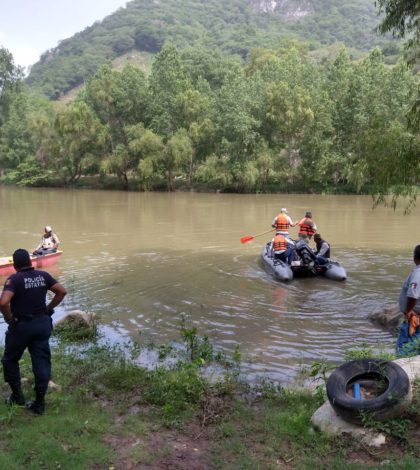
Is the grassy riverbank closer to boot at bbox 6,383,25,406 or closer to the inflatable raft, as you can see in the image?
Result: boot at bbox 6,383,25,406

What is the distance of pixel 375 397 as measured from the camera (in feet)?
15.7

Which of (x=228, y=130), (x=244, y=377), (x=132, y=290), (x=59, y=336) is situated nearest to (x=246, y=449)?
(x=244, y=377)

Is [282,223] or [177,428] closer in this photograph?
[177,428]

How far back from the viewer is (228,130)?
44156 mm

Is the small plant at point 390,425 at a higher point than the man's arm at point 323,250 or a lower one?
lower

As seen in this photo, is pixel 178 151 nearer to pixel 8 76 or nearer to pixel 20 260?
pixel 8 76

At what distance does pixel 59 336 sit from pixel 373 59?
42471 mm

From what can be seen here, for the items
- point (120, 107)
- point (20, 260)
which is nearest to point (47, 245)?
point (20, 260)

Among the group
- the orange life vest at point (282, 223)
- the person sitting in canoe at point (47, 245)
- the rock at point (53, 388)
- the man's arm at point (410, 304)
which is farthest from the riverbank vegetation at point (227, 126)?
the rock at point (53, 388)

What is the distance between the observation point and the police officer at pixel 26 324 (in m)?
4.99

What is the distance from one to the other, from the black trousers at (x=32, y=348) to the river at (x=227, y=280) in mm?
2784

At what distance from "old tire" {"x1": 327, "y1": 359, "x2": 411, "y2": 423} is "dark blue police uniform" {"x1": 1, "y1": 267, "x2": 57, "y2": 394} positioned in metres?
2.89

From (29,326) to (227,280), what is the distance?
320 inches

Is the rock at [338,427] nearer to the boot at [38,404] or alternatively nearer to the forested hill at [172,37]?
the boot at [38,404]
